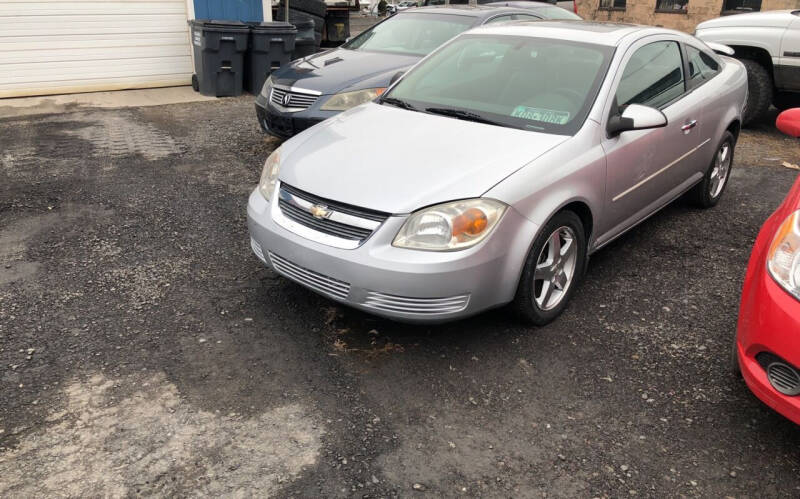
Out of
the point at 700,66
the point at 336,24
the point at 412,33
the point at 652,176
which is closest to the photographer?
the point at 652,176

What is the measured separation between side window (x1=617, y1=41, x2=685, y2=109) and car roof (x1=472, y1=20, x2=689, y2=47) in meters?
0.13

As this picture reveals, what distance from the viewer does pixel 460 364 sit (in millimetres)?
3463

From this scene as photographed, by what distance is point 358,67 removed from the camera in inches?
275

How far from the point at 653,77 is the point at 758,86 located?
4747 millimetres

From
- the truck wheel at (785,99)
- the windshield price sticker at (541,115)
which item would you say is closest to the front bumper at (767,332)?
the windshield price sticker at (541,115)

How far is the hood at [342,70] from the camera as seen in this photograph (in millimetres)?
6676

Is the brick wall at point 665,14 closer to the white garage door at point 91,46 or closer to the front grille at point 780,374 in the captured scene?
the white garage door at point 91,46

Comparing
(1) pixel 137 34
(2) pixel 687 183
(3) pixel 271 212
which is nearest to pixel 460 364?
(3) pixel 271 212

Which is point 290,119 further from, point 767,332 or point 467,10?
point 767,332

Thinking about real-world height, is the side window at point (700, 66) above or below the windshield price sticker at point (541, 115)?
above

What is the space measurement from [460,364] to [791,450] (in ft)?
4.98

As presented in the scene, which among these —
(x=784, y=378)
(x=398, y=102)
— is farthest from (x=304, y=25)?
(x=784, y=378)

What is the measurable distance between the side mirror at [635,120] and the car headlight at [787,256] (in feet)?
3.75

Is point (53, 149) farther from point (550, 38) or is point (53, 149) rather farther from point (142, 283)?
point (550, 38)
